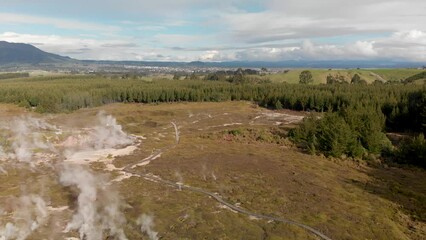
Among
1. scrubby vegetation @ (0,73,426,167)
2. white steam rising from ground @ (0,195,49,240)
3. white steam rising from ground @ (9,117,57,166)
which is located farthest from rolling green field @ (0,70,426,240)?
scrubby vegetation @ (0,73,426,167)

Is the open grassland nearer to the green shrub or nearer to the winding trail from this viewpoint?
the winding trail

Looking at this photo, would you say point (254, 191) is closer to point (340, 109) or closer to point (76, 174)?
point (76, 174)

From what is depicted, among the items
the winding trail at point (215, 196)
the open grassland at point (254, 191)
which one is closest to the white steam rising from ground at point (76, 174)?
the open grassland at point (254, 191)

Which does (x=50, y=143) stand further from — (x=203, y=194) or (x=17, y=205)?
(x=203, y=194)

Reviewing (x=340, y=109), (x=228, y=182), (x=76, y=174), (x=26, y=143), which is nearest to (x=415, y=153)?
(x=340, y=109)

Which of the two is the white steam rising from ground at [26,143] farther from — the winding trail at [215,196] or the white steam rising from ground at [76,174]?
the winding trail at [215,196]
